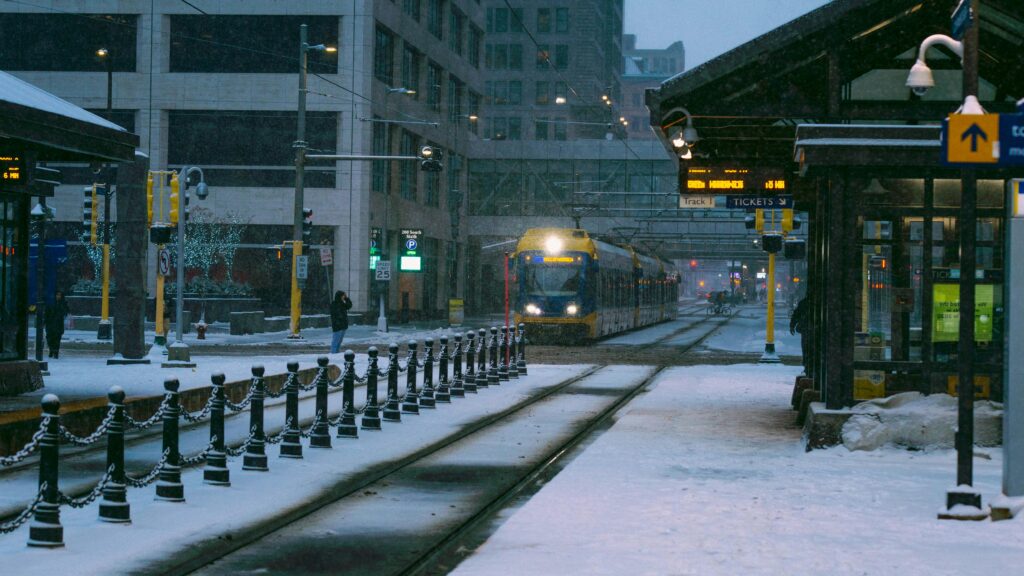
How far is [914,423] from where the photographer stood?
15.1m

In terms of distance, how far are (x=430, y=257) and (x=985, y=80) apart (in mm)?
56091

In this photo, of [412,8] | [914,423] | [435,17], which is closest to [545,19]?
[435,17]

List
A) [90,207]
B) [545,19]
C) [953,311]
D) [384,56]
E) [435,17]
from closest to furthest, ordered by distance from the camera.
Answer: [953,311] → [90,207] → [384,56] → [435,17] → [545,19]

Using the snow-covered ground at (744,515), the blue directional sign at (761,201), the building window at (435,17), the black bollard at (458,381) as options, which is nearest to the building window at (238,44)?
the building window at (435,17)

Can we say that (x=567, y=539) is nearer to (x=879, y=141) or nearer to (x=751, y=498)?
(x=751, y=498)

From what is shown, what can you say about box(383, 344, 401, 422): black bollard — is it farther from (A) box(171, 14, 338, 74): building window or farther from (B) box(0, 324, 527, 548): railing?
(A) box(171, 14, 338, 74): building window

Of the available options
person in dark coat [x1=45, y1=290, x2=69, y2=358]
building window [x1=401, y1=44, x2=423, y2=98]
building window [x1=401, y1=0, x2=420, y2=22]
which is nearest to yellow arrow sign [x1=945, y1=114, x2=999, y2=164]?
person in dark coat [x1=45, y1=290, x2=69, y2=358]

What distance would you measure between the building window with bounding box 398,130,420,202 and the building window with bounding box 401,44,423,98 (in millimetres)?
2093

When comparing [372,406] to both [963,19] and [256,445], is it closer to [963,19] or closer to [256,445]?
[256,445]

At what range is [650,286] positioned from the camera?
64312mm

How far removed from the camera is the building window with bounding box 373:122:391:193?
60.5 meters

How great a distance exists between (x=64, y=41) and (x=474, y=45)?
2787 centimetres

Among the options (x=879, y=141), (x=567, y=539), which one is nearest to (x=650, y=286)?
(x=879, y=141)

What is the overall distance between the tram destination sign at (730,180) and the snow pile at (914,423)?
5411 mm
